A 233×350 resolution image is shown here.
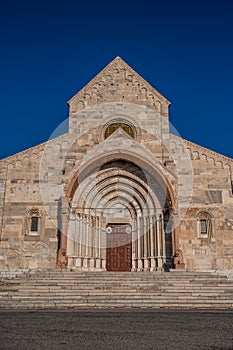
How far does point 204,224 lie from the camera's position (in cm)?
1995

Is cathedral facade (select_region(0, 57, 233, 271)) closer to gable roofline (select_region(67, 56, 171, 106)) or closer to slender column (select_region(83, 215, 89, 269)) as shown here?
slender column (select_region(83, 215, 89, 269))

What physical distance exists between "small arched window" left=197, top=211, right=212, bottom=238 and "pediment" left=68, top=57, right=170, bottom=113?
22.8ft

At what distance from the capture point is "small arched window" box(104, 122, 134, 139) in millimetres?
21688

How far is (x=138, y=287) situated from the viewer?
14.4 m

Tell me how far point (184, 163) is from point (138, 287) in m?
8.64

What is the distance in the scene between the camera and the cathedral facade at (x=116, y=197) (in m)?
19.2

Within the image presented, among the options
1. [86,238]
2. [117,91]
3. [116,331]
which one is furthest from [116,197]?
[116,331]

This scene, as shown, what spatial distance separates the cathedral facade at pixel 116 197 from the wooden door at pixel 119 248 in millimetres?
55

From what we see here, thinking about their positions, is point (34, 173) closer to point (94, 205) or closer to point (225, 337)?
point (94, 205)

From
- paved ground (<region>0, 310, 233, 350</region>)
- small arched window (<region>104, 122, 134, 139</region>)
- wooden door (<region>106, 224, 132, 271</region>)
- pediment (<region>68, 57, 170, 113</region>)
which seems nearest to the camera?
paved ground (<region>0, 310, 233, 350</region>)

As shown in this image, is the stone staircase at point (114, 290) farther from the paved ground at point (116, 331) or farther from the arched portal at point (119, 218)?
the arched portal at point (119, 218)

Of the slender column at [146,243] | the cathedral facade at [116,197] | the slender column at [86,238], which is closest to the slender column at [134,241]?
the cathedral facade at [116,197]

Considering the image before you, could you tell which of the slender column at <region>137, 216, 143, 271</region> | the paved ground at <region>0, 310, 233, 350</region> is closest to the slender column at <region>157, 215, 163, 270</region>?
the slender column at <region>137, 216, 143, 271</region>

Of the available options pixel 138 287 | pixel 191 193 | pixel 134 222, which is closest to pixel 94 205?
pixel 134 222
